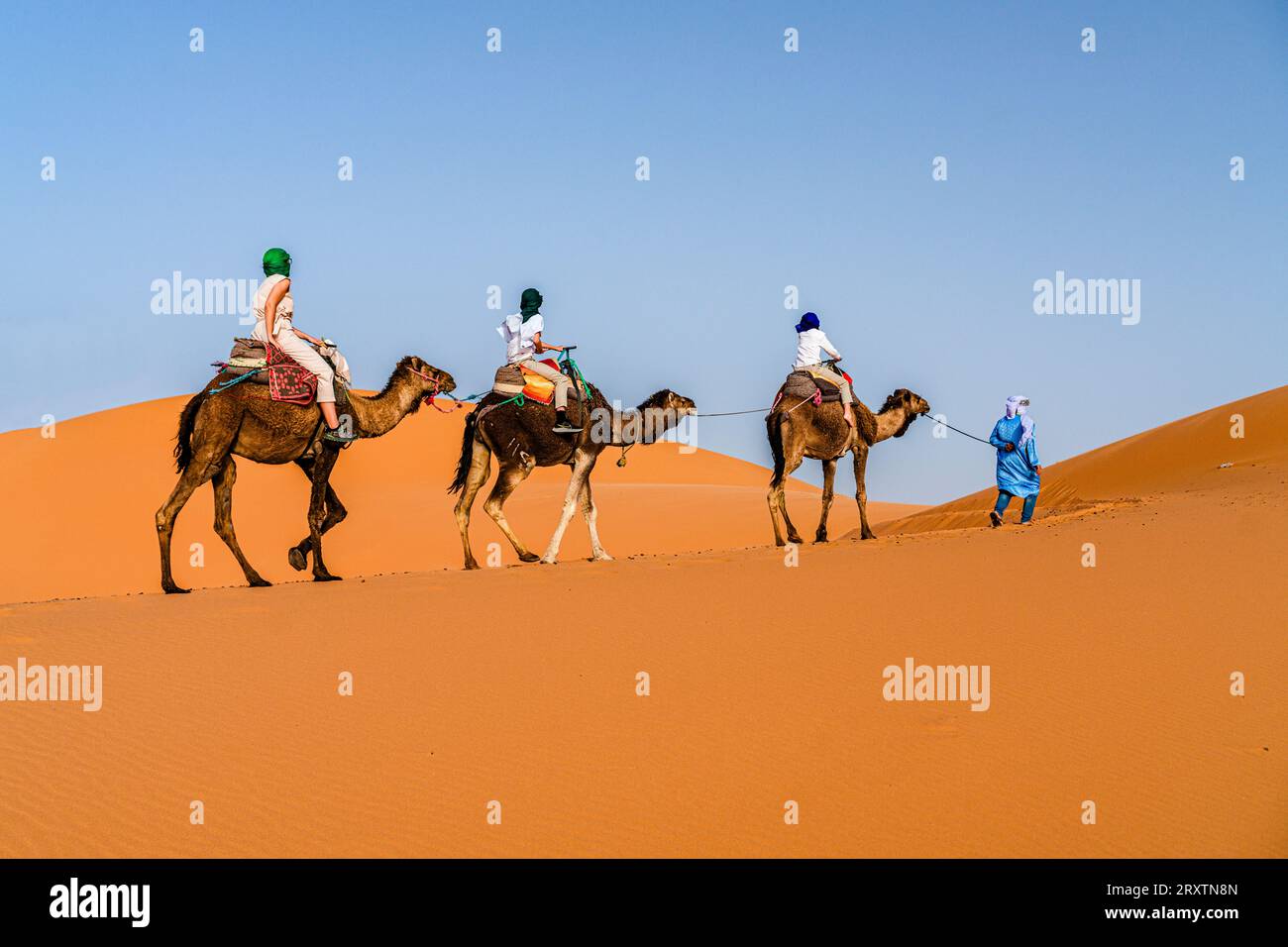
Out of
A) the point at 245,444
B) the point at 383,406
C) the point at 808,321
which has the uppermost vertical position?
the point at 808,321

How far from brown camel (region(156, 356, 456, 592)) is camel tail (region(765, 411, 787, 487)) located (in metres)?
5.49

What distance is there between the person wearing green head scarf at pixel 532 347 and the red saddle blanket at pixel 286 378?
269 cm

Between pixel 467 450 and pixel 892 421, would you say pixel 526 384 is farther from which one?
pixel 892 421

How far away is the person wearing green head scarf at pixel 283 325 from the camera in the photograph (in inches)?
538

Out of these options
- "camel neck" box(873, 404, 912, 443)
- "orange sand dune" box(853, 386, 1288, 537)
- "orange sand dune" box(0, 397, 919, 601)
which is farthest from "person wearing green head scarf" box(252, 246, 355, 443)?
"orange sand dune" box(0, 397, 919, 601)

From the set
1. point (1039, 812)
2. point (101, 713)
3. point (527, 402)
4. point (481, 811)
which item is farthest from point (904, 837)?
point (527, 402)

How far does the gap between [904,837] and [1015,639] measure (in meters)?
4.23

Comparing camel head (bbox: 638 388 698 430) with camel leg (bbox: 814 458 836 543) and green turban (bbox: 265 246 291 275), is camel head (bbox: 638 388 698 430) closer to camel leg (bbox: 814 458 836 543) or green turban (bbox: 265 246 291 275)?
camel leg (bbox: 814 458 836 543)

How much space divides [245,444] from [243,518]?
23.7 metres

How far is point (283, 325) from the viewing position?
13.9m

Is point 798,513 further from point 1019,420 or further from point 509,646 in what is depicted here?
point 509,646

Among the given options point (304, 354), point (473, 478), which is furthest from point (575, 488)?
point (304, 354)

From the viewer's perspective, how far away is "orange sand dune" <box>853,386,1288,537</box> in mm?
25000

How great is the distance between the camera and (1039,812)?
652cm
